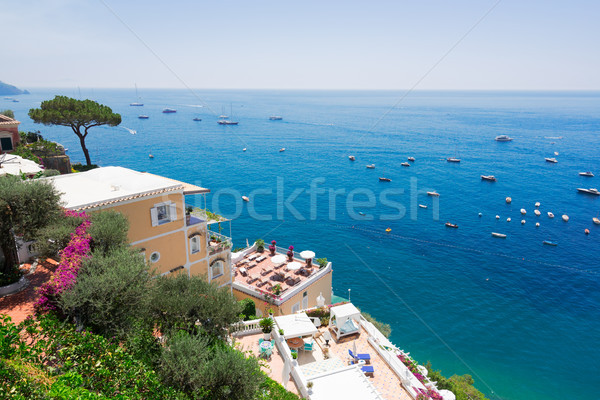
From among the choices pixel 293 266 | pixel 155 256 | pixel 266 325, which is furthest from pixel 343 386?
pixel 293 266

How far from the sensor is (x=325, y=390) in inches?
599

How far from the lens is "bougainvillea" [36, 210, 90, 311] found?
11.1m

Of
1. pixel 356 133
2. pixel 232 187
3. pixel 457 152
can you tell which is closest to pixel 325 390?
pixel 232 187

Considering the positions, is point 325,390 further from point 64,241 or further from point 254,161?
point 254,161

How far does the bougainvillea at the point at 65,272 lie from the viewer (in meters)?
11.1

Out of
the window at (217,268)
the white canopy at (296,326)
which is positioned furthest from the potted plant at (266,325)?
the window at (217,268)

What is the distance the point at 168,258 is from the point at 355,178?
65.5 meters

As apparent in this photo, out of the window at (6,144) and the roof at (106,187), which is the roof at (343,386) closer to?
the roof at (106,187)

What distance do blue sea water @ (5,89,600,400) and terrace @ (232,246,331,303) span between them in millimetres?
11162

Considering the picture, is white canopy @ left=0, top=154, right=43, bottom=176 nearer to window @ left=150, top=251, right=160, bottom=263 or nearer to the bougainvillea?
window @ left=150, top=251, right=160, bottom=263

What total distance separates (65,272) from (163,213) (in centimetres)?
924

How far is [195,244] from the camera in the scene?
23.2 metres

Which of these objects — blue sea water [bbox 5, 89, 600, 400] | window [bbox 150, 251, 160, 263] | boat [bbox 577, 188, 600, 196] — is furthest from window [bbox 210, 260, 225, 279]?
boat [bbox 577, 188, 600, 196]

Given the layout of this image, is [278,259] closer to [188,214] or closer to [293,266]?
[293,266]
